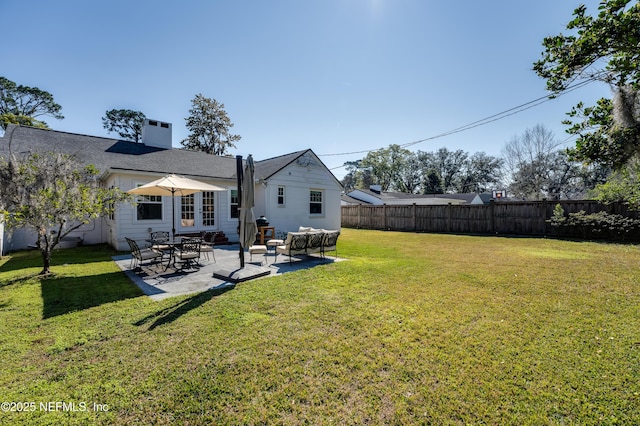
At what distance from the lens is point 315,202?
16.4m

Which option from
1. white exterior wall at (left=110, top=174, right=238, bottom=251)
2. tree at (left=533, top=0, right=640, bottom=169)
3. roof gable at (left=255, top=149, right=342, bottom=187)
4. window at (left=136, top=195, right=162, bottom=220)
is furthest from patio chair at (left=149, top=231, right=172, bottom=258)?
tree at (left=533, top=0, right=640, bottom=169)

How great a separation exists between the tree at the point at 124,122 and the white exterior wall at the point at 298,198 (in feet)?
95.9

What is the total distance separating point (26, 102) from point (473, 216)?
4264 centimetres

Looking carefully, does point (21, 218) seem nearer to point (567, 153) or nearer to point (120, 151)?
point (120, 151)

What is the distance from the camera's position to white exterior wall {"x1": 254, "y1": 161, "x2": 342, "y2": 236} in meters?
14.1

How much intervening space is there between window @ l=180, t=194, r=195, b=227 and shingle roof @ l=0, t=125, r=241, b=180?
3.88 ft

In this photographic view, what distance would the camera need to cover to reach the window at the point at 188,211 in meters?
11.9

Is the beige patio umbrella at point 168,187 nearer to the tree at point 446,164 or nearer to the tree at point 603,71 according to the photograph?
the tree at point 603,71

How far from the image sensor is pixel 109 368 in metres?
2.87

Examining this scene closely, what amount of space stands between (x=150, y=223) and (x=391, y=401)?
37.4 ft

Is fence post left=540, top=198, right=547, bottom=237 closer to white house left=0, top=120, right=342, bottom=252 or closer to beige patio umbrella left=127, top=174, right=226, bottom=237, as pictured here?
white house left=0, top=120, right=342, bottom=252

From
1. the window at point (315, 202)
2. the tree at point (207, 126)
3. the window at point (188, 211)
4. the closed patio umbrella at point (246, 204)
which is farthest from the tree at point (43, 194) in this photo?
the tree at point (207, 126)

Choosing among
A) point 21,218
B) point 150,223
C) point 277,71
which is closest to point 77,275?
point 21,218

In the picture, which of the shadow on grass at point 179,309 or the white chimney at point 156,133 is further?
the white chimney at point 156,133
